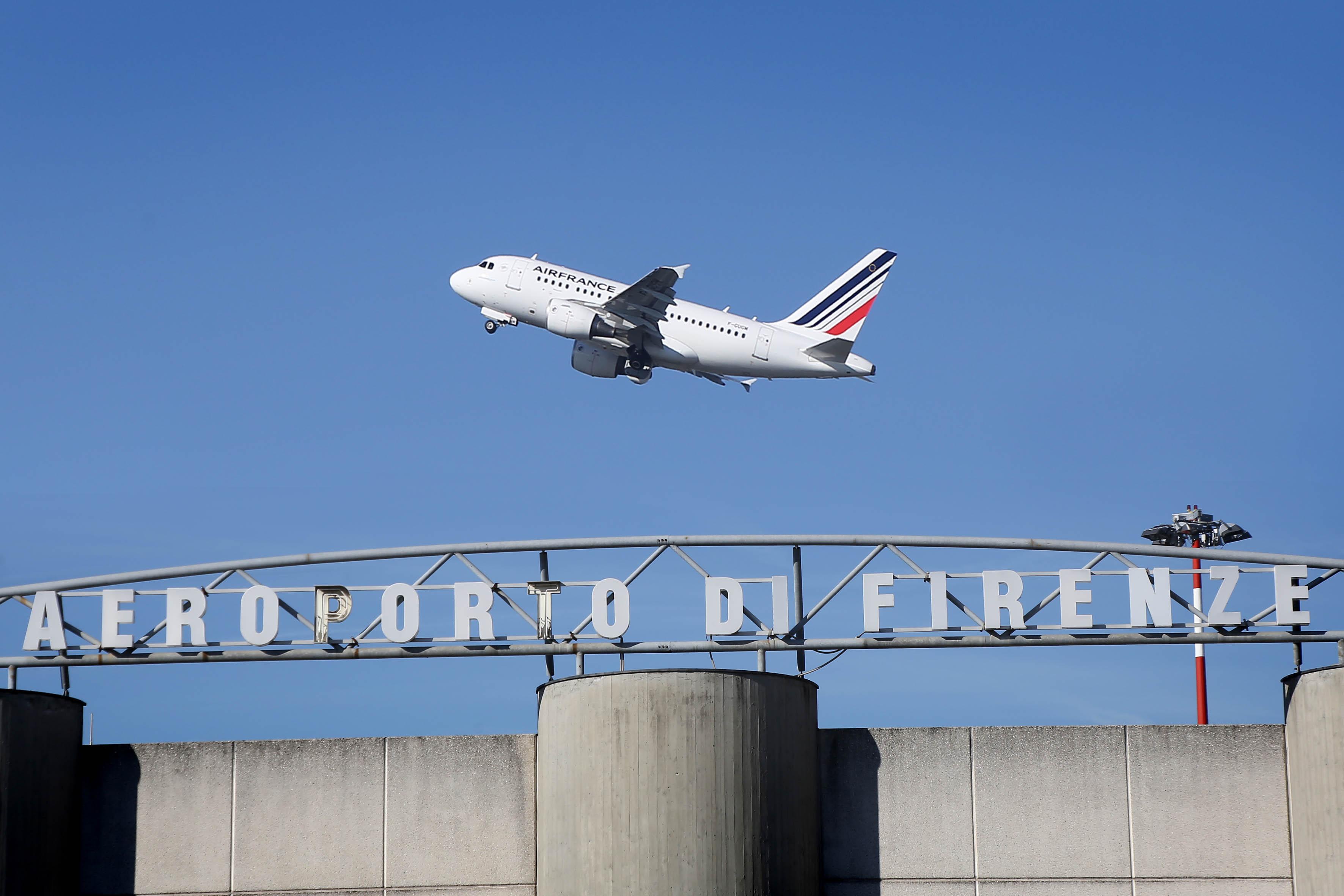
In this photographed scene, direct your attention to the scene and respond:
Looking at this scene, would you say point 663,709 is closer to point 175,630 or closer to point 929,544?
point 929,544

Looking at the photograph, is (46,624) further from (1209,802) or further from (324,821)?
(1209,802)

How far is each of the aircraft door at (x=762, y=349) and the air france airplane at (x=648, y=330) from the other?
0.02 meters

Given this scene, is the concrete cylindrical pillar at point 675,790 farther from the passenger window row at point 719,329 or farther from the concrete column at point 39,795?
the passenger window row at point 719,329

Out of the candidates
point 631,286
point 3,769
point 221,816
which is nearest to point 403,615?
point 221,816

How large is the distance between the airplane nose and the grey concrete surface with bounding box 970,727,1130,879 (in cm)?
4616

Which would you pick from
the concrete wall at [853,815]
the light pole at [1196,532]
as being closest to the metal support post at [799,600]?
the concrete wall at [853,815]

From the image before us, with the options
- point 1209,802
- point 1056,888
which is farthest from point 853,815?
point 1209,802

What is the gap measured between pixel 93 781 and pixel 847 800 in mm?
14596

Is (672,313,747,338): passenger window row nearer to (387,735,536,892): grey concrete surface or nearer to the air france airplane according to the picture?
the air france airplane

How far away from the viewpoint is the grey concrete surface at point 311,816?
31.0 meters

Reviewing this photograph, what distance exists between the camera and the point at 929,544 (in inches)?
1303

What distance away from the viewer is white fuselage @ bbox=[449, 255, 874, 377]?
2709 inches

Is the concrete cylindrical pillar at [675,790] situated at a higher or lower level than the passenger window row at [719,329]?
lower

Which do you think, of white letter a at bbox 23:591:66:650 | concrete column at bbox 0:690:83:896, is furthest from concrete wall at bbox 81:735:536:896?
white letter a at bbox 23:591:66:650
